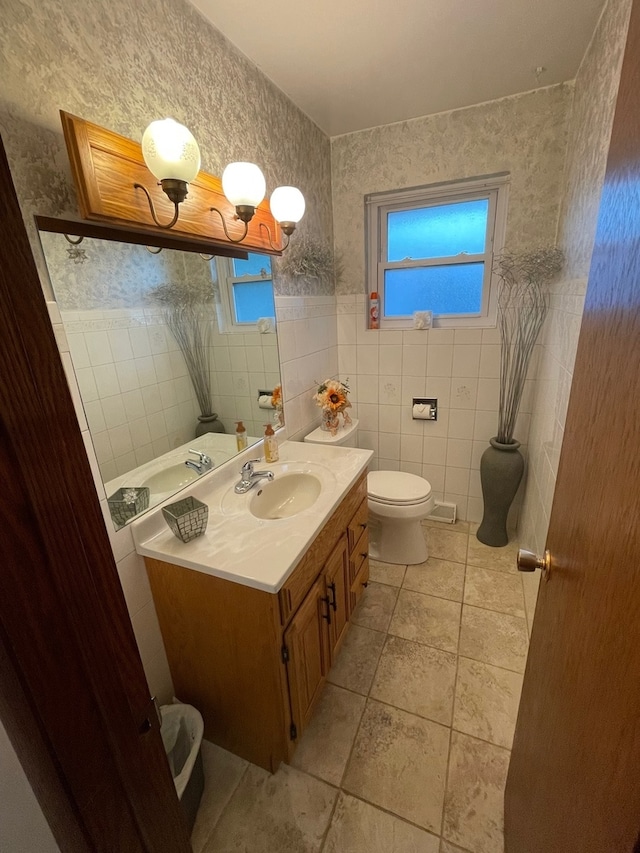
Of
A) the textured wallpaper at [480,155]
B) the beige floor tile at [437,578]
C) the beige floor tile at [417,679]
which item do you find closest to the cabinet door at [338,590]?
the beige floor tile at [417,679]

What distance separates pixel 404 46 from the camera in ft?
4.75

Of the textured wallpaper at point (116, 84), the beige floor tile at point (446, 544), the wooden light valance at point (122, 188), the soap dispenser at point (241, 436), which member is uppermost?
the textured wallpaper at point (116, 84)

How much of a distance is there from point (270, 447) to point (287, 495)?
0.23 m

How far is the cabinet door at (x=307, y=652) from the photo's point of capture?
1121 millimetres

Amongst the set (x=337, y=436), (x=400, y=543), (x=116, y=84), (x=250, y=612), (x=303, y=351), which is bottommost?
(x=400, y=543)

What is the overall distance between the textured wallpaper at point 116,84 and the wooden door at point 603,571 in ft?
3.65

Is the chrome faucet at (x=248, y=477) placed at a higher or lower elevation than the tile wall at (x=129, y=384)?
lower

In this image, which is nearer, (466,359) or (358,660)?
(358,660)

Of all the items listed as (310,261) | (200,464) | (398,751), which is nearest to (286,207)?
(310,261)

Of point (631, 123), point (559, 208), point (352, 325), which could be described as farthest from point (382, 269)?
point (631, 123)

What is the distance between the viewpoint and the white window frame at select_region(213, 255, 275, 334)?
4.75 feet

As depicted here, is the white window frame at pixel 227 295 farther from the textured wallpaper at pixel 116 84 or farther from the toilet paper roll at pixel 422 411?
the toilet paper roll at pixel 422 411

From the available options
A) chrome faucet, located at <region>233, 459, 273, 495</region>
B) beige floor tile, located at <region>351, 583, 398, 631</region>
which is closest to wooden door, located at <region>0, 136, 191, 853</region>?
chrome faucet, located at <region>233, 459, 273, 495</region>

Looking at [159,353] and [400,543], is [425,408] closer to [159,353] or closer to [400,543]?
[400,543]
